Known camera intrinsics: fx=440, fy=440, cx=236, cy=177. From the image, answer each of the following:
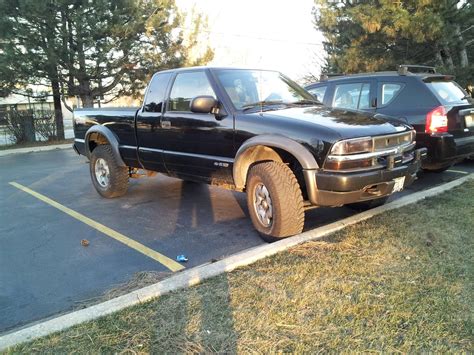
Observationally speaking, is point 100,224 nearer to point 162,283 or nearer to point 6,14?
point 162,283

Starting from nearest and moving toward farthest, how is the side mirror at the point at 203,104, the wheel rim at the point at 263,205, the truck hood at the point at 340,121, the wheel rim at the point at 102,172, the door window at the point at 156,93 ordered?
the truck hood at the point at 340,121 → the wheel rim at the point at 263,205 → the side mirror at the point at 203,104 → the door window at the point at 156,93 → the wheel rim at the point at 102,172

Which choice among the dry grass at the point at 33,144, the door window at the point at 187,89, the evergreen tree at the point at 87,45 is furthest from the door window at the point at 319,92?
the dry grass at the point at 33,144

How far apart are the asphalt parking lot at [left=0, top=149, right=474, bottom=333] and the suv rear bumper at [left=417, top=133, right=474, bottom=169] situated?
64 centimetres

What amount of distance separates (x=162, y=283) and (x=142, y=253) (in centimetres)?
114

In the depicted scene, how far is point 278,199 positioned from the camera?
431 centimetres

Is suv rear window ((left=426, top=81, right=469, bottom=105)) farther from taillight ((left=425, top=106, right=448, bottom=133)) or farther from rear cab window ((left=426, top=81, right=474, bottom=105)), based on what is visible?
taillight ((left=425, top=106, right=448, bottom=133))

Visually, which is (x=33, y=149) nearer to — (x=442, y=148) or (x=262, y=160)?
(x=262, y=160)

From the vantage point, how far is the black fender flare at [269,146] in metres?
4.15

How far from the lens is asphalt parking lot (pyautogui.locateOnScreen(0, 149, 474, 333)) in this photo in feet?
12.5

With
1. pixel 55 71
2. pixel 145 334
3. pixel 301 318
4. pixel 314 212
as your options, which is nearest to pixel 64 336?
pixel 145 334

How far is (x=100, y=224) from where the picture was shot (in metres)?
5.64

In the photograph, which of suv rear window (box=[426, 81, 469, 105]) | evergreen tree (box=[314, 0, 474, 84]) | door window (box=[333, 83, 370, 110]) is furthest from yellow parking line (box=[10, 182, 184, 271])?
evergreen tree (box=[314, 0, 474, 84])

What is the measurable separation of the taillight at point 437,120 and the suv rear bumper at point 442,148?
9cm

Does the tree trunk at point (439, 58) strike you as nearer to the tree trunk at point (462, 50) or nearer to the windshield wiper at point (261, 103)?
the tree trunk at point (462, 50)
